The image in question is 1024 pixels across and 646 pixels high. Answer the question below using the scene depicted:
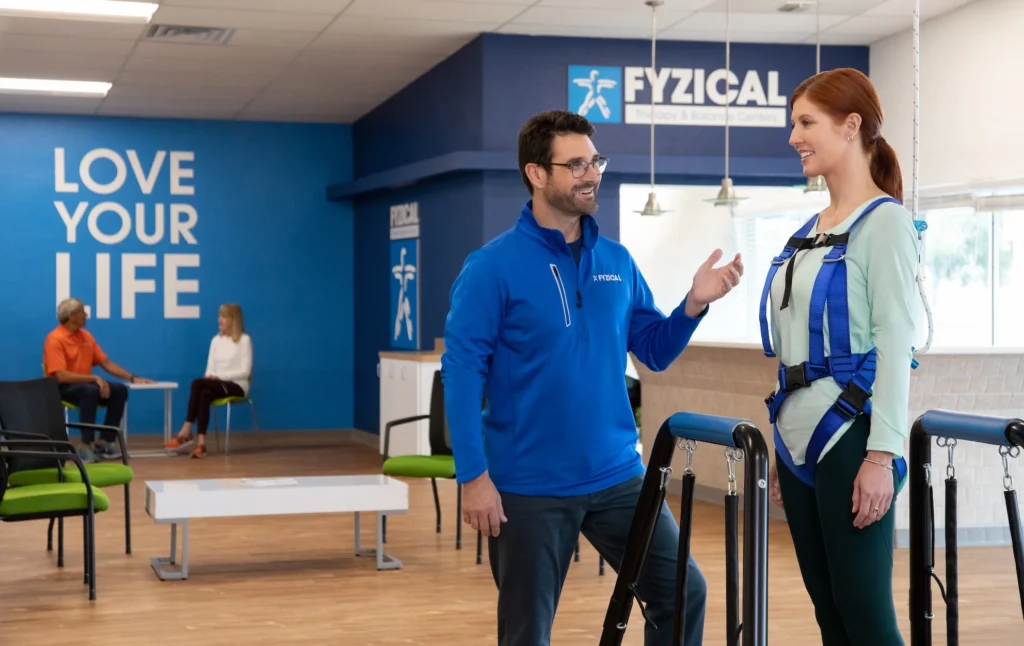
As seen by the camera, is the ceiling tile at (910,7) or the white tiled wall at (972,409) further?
the ceiling tile at (910,7)

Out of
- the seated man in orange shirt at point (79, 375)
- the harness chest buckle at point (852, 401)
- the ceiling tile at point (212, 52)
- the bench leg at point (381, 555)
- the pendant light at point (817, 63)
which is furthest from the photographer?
the seated man in orange shirt at point (79, 375)

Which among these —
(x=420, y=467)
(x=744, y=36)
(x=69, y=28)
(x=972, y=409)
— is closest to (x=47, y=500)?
(x=420, y=467)

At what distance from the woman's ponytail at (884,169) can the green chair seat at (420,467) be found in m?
4.18

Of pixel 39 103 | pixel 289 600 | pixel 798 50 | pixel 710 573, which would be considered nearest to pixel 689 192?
pixel 798 50

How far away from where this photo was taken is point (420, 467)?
260 inches

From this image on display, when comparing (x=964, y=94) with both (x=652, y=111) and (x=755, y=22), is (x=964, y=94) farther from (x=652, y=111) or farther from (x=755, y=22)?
(x=652, y=111)

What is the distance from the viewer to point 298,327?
521 inches

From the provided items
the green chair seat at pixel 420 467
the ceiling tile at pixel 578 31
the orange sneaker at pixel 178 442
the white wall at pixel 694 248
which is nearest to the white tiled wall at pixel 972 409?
the green chair seat at pixel 420 467

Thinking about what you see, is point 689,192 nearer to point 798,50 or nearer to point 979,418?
point 798,50

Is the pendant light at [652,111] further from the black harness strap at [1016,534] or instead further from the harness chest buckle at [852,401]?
the harness chest buckle at [852,401]

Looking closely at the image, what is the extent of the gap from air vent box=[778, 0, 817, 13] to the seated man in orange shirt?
6237 mm

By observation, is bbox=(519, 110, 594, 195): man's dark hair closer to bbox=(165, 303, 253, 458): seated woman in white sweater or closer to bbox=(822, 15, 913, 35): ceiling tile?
bbox=(822, 15, 913, 35): ceiling tile

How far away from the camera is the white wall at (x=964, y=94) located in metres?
8.33

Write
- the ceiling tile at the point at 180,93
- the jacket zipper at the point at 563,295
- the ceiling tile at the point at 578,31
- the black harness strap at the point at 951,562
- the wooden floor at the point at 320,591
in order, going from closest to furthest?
1. the black harness strap at the point at 951,562
2. the jacket zipper at the point at 563,295
3. the wooden floor at the point at 320,591
4. the ceiling tile at the point at 578,31
5. the ceiling tile at the point at 180,93
